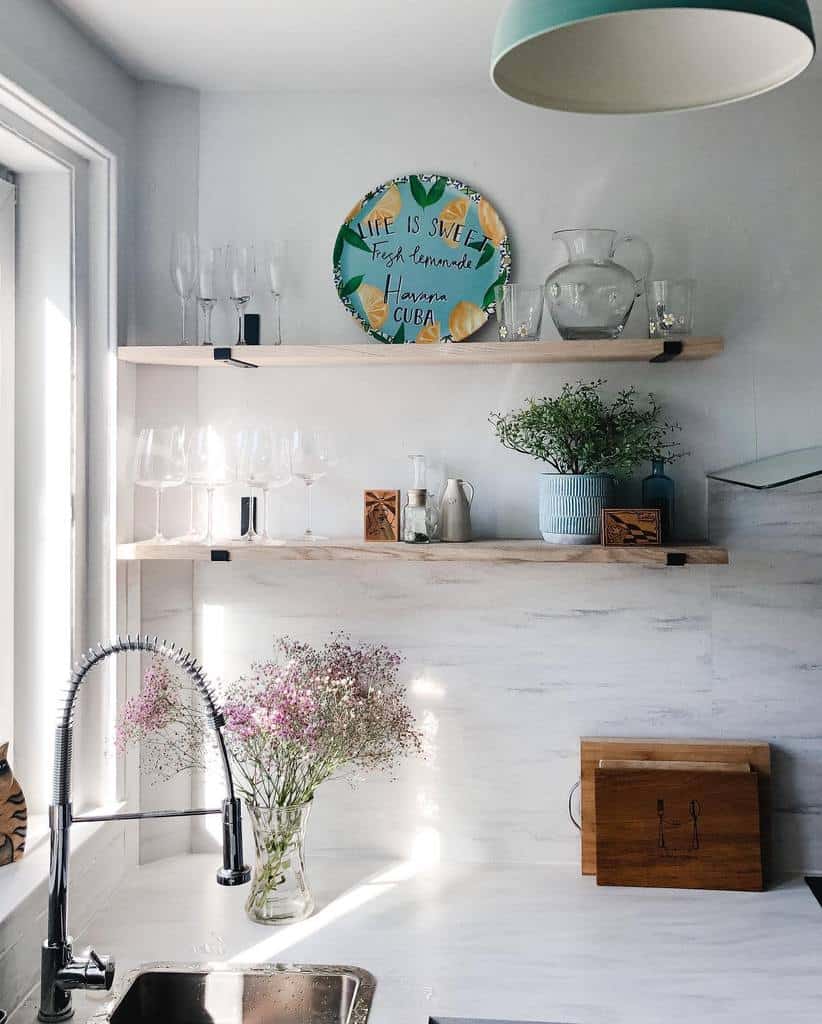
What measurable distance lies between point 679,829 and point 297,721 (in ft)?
2.72

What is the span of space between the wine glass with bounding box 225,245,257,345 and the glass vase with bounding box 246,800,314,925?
0.98 meters

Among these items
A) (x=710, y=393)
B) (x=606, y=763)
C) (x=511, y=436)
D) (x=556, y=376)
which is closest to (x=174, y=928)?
(x=606, y=763)

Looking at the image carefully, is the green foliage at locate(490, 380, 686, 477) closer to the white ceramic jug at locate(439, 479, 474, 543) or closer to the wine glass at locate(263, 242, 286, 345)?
the white ceramic jug at locate(439, 479, 474, 543)

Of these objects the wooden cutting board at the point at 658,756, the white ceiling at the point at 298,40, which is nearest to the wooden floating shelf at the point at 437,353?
the white ceiling at the point at 298,40

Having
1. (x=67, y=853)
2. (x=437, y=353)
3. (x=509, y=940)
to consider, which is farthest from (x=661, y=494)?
(x=67, y=853)

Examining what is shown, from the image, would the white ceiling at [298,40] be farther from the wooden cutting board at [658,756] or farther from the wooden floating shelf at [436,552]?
the wooden cutting board at [658,756]

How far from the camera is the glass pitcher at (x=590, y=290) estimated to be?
2.00m

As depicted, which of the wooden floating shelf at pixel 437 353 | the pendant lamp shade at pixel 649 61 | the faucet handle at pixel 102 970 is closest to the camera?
the pendant lamp shade at pixel 649 61

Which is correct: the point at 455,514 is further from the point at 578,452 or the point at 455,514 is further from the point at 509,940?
the point at 509,940

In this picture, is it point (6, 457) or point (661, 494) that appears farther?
point (661, 494)

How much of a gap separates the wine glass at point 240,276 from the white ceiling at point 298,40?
0.37 meters

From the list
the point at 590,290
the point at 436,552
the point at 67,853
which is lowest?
the point at 67,853

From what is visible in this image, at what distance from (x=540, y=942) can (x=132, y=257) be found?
5.42 feet

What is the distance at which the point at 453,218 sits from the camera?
7.21ft
